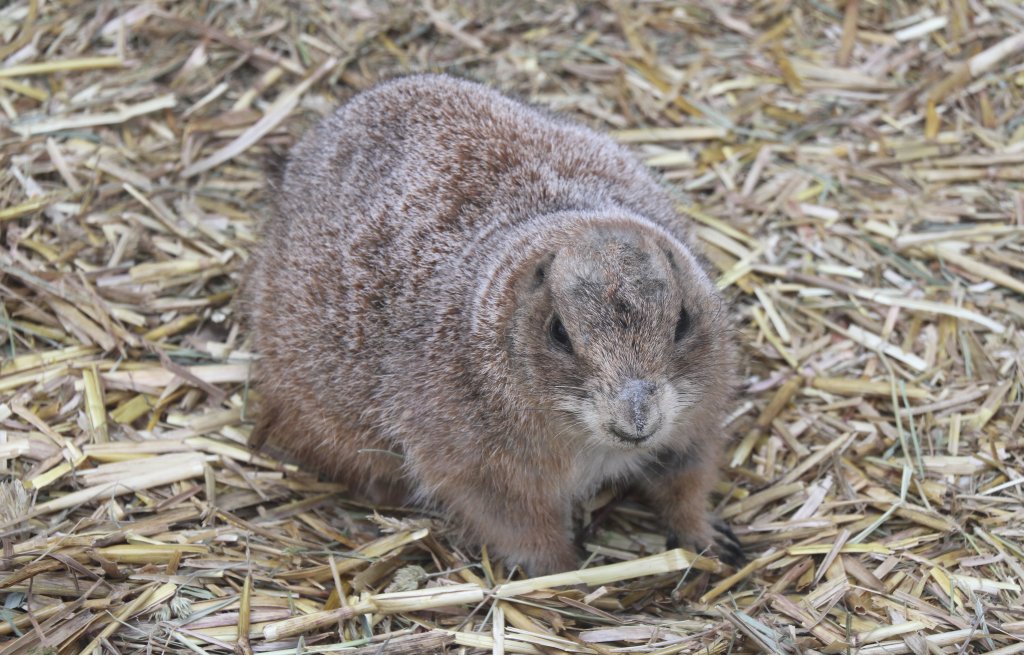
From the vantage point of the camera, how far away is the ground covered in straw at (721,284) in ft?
16.5

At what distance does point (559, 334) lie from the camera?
15.6 ft

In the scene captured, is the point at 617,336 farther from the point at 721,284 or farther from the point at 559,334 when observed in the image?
the point at 721,284

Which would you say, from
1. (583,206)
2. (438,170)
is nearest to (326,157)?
(438,170)

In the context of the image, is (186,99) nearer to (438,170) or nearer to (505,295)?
(438,170)

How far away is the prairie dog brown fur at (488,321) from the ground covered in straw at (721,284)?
1.22ft

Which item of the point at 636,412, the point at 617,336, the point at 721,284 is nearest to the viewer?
the point at 636,412

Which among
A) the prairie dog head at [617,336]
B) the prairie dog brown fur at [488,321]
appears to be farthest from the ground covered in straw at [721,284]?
the prairie dog head at [617,336]

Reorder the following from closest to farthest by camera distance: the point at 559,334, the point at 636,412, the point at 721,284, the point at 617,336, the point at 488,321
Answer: the point at 636,412 < the point at 617,336 < the point at 559,334 < the point at 488,321 < the point at 721,284

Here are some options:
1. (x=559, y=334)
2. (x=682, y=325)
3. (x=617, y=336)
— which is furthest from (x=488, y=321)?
(x=682, y=325)

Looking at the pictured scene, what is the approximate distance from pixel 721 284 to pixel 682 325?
220cm

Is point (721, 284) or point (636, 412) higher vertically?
point (636, 412)

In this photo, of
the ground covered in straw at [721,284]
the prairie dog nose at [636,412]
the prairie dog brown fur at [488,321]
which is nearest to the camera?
the prairie dog nose at [636,412]

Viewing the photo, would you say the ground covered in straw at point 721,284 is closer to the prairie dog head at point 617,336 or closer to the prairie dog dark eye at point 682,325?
the prairie dog head at point 617,336

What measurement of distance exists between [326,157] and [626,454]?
253 centimetres
